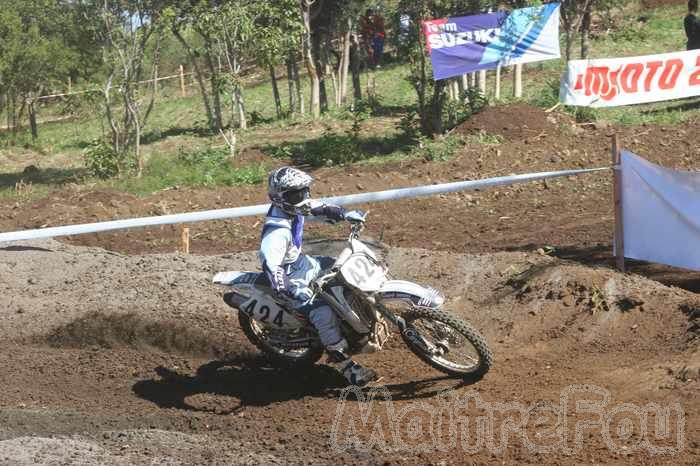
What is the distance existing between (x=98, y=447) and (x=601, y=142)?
44.0 feet

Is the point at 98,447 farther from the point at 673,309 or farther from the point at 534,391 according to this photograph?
the point at 673,309

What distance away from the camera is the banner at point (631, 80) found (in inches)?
770

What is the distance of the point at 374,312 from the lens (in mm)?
6965

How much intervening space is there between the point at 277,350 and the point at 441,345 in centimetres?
159

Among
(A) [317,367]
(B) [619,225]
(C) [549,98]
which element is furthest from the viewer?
(C) [549,98]

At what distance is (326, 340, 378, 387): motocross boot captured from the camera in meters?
7.06

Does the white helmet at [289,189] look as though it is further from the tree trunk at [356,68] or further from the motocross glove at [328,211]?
the tree trunk at [356,68]

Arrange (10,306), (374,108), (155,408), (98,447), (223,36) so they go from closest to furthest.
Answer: (98,447)
(155,408)
(10,306)
(223,36)
(374,108)

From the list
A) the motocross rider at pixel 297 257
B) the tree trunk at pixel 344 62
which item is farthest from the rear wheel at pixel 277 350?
the tree trunk at pixel 344 62

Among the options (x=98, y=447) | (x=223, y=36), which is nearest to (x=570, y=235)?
(x=98, y=447)

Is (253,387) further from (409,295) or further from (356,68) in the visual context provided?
(356,68)

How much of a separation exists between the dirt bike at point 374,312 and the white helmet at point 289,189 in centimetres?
47

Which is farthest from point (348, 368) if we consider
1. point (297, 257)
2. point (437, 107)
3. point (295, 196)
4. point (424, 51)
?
point (424, 51)

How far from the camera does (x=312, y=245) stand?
9.97 meters
